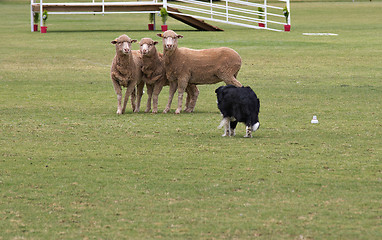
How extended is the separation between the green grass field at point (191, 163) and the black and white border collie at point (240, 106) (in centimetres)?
34

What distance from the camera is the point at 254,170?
34.1 ft

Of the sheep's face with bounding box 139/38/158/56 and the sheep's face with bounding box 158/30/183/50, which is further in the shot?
the sheep's face with bounding box 158/30/183/50

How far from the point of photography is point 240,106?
12.4 meters

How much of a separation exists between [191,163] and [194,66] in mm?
5471

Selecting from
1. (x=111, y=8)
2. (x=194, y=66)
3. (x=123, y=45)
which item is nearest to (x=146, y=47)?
(x=123, y=45)

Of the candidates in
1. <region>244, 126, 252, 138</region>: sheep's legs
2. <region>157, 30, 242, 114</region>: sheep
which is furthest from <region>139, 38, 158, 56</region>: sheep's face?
<region>244, 126, 252, 138</region>: sheep's legs

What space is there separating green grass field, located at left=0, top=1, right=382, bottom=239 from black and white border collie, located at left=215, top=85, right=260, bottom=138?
34cm

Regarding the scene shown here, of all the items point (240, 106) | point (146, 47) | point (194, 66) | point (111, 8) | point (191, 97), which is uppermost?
point (111, 8)

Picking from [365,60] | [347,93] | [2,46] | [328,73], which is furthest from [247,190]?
[2,46]

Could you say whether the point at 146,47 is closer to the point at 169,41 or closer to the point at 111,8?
the point at 169,41

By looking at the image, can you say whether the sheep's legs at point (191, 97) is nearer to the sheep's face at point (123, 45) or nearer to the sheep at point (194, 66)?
the sheep at point (194, 66)

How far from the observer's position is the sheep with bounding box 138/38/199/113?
624 inches

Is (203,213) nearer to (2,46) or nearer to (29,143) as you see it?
(29,143)

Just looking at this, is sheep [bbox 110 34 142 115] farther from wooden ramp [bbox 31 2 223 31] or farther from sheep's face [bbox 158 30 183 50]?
wooden ramp [bbox 31 2 223 31]
